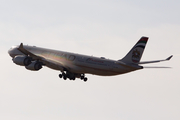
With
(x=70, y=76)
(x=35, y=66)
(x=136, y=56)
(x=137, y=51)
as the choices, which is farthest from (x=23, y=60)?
(x=137, y=51)

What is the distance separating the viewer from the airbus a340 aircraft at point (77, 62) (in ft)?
188

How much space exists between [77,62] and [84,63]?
5.05ft

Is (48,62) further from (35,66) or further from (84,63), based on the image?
(84,63)

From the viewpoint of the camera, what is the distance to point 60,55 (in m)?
66.2

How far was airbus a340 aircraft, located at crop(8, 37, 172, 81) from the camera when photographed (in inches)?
2260

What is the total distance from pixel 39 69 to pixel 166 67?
21078mm

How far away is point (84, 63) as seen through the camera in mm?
62125

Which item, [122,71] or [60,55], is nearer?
[122,71]

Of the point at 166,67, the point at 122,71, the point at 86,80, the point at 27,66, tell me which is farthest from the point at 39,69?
the point at 166,67

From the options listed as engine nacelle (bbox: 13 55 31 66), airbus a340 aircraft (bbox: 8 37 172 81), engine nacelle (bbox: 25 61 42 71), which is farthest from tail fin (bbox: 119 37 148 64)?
engine nacelle (bbox: 13 55 31 66)

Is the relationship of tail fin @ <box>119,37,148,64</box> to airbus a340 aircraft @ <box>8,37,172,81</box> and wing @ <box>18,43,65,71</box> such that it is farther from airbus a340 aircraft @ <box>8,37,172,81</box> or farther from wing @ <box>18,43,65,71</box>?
wing @ <box>18,43,65,71</box>

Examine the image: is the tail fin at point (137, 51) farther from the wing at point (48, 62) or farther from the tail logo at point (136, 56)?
the wing at point (48, 62)

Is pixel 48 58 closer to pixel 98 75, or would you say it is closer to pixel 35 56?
pixel 35 56

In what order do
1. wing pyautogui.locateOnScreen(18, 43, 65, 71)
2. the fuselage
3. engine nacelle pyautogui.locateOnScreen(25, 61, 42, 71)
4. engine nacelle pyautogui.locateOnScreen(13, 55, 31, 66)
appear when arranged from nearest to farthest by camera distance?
the fuselage, engine nacelle pyautogui.locateOnScreen(25, 61, 42, 71), engine nacelle pyautogui.locateOnScreen(13, 55, 31, 66), wing pyautogui.locateOnScreen(18, 43, 65, 71)
